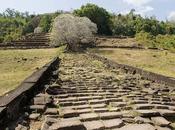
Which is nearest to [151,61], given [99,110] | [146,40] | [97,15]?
[146,40]

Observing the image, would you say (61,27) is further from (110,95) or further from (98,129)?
(98,129)

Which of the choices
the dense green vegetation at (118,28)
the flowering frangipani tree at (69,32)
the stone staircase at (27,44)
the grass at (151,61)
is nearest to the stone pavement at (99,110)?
the grass at (151,61)

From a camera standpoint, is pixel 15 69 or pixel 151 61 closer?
pixel 15 69

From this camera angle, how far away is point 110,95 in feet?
36.5

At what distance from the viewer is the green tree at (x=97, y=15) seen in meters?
84.7

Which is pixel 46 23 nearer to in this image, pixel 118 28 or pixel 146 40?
pixel 118 28

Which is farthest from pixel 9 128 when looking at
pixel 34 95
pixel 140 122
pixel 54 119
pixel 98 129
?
pixel 34 95

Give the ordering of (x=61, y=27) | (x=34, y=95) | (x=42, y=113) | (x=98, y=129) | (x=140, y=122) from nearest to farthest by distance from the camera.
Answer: (x=98, y=129) → (x=140, y=122) → (x=42, y=113) → (x=34, y=95) → (x=61, y=27)

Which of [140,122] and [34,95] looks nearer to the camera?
[140,122]

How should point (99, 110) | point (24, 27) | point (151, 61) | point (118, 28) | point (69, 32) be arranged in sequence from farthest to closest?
point (24, 27)
point (118, 28)
point (69, 32)
point (151, 61)
point (99, 110)

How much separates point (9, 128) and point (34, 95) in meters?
3.46

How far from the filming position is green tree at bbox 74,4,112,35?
278ft

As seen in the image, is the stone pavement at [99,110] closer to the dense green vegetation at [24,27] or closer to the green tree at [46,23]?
the dense green vegetation at [24,27]

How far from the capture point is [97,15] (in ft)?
278
